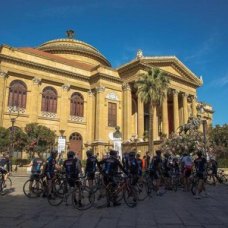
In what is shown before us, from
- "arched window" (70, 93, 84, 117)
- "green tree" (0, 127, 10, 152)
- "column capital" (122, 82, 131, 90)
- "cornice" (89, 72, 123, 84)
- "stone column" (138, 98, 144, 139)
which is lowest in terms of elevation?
"green tree" (0, 127, 10, 152)

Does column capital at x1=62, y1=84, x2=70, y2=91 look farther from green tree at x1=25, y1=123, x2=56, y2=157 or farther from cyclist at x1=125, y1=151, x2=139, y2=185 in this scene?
cyclist at x1=125, y1=151, x2=139, y2=185

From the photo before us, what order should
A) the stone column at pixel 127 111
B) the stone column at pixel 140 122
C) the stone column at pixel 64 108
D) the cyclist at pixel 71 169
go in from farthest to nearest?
1. the stone column at pixel 127 111
2. the stone column at pixel 140 122
3. the stone column at pixel 64 108
4. the cyclist at pixel 71 169

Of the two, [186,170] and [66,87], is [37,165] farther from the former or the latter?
[66,87]

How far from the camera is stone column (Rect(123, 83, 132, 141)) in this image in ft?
121

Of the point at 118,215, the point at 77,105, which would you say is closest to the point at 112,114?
the point at 77,105

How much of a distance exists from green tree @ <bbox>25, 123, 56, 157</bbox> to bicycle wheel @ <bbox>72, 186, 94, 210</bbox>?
20002mm

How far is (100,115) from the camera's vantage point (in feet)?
117

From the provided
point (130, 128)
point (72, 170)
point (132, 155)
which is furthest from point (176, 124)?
point (72, 170)

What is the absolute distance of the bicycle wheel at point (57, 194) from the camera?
9.19 m

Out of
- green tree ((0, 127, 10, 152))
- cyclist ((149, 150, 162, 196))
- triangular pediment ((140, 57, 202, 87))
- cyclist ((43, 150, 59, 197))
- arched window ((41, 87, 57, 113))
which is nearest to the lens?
cyclist ((43, 150, 59, 197))

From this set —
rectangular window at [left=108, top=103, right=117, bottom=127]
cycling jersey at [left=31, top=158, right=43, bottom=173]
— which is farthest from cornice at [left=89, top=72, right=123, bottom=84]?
cycling jersey at [left=31, top=158, right=43, bottom=173]

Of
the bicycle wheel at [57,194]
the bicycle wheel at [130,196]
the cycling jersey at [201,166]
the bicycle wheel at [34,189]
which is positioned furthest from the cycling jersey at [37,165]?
the cycling jersey at [201,166]

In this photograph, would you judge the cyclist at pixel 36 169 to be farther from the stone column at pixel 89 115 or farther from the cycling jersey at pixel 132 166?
the stone column at pixel 89 115

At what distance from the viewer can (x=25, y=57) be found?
33.2m
